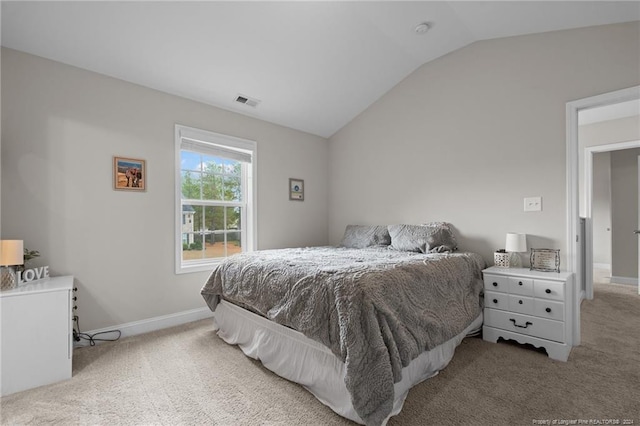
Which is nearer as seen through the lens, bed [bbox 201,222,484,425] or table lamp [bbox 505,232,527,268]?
bed [bbox 201,222,484,425]

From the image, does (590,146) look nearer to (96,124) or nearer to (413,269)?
(413,269)

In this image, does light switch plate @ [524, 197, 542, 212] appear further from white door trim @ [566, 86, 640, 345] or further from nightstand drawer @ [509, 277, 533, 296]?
nightstand drawer @ [509, 277, 533, 296]

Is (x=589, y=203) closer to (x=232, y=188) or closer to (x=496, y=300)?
(x=496, y=300)

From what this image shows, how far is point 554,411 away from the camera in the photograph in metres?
1.64

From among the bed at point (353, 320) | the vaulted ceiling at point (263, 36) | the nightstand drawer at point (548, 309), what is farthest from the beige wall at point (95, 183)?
the nightstand drawer at point (548, 309)

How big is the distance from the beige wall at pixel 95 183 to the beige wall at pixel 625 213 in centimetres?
595

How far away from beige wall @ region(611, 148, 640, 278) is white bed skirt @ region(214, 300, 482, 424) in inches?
149

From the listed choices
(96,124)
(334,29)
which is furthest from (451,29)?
(96,124)

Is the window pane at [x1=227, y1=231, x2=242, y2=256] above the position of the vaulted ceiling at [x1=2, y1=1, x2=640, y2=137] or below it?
below

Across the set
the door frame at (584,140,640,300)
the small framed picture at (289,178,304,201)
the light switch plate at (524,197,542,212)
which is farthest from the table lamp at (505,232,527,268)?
the small framed picture at (289,178,304,201)

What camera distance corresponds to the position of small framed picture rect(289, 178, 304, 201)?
13.4 ft

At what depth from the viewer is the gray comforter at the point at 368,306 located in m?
1.47

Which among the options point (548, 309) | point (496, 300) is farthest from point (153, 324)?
point (548, 309)

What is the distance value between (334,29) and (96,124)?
2.28 m
